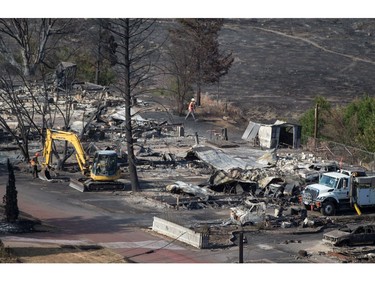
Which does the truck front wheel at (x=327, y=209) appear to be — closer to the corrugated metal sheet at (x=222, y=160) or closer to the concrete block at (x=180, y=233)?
the concrete block at (x=180, y=233)

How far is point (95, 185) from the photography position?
50.3 m

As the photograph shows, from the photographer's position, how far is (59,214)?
148 feet

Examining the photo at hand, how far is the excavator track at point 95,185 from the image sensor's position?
50.3 meters

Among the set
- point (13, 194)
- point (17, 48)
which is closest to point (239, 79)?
point (17, 48)

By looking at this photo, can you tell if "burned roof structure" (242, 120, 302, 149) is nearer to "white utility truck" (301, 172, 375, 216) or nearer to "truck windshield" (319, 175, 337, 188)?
"truck windshield" (319, 175, 337, 188)

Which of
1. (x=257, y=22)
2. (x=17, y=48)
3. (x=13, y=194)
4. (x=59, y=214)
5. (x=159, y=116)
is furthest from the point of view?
(x=257, y=22)

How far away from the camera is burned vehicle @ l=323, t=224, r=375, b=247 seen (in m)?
39.3

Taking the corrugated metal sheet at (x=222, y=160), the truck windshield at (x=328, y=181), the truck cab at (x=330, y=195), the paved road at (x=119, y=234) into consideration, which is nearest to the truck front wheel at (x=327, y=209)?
the truck cab at (x=330, y=195)

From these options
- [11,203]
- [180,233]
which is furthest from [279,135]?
[11,203]

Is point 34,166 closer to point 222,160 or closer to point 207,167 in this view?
point 207,167

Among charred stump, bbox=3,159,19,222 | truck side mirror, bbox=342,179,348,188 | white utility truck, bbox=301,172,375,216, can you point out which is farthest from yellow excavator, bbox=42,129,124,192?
truck side mirror, bbox=342,179,348,188

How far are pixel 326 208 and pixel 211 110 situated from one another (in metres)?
33.0

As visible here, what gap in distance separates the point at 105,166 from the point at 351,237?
1547 cm

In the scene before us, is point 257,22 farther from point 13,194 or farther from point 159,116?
point 13,194
